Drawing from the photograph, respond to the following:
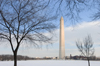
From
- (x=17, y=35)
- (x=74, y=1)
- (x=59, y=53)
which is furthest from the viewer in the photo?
(x=59, y=53)

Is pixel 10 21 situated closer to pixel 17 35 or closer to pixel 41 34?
pixel 17 35

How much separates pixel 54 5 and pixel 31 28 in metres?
6.85

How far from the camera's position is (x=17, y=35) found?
10.8 m

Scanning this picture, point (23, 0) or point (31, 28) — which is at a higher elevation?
point (23, 0)

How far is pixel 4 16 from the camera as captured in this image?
10.5m

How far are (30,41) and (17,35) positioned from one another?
3.97ft

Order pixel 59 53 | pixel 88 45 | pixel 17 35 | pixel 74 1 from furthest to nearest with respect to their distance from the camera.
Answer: pixel 59 53, pixel 88 45, pixel 17 35, pixel 74 1

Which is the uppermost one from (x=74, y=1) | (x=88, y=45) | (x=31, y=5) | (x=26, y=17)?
(x=31, y=5)

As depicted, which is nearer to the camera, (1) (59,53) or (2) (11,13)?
(2) (11,13)

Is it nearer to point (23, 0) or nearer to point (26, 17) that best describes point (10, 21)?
point (26, 17)

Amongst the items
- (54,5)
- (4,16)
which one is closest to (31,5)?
(4,16)

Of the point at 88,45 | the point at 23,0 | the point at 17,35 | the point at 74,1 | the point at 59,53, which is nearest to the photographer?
the point at 74,1

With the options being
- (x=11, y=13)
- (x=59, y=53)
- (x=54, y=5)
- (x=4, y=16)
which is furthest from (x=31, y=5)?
(x=59, y=53)

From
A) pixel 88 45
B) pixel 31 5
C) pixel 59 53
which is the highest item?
pixel 31 5
